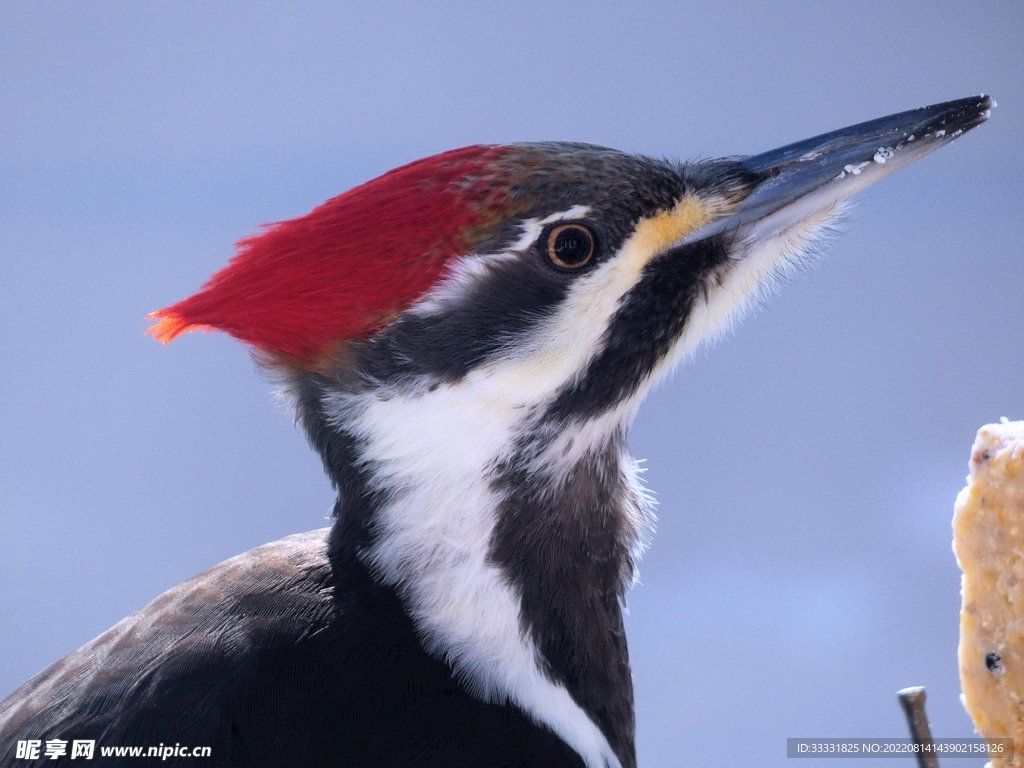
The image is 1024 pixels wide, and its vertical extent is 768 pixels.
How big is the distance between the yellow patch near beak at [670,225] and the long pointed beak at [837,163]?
2 cm

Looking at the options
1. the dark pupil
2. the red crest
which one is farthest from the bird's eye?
the red crest

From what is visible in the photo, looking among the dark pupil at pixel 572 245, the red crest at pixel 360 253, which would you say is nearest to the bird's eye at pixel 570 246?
the dark pupil at pixel 572 245

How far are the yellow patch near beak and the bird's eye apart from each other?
0.07 meters

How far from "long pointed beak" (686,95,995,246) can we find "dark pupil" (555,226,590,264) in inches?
7.0

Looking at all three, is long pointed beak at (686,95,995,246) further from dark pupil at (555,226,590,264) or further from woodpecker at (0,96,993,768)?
dark pupil at (555,226,590,264)

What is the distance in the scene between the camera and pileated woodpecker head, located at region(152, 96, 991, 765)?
131 centimetres

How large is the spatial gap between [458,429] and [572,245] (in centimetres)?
29

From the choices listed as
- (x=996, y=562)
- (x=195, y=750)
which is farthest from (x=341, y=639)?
(x=996, y=562)

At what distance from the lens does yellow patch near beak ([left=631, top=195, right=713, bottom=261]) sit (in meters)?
1.36

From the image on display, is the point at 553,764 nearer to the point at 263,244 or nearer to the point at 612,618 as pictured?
the point at 612,618

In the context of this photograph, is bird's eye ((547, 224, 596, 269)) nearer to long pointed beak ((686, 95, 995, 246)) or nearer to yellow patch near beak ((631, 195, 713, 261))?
yellow patch near beak ((631, 195, 713, 261))

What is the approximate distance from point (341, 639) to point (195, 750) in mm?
229

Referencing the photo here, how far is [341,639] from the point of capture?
136cm

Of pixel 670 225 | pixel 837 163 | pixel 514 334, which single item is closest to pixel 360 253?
pixel 514 334
